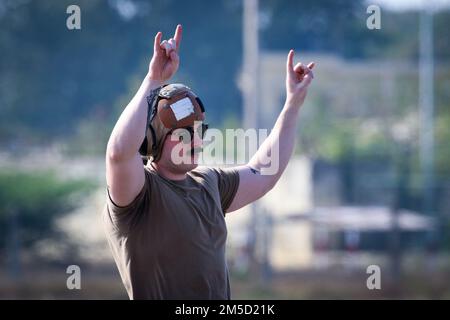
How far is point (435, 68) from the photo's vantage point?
25500 mm

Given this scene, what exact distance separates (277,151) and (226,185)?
340 mm

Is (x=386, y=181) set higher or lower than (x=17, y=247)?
higher

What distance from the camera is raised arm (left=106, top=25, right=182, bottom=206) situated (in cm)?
322

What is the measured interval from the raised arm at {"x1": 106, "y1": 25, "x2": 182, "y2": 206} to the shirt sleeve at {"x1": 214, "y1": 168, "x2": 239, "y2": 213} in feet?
1.80

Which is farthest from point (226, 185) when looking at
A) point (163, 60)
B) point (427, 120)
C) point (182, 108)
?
point (427, 120)


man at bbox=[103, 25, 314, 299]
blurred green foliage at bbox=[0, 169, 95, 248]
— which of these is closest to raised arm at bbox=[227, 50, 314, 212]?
man at bbox=[103, 25, 314, 299]

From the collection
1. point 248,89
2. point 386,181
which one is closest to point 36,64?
point 248,89

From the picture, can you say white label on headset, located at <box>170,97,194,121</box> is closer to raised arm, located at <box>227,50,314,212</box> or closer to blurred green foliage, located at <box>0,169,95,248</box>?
raised arm, located at <box>227,50,314,212</box>

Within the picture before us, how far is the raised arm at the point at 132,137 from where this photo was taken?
3.22m

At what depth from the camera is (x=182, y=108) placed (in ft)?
11.8

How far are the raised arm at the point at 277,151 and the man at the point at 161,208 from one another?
0.85 ft

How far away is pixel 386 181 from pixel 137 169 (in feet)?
44.5

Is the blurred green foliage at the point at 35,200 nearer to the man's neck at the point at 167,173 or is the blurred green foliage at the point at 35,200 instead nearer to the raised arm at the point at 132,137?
the man's neck at the point at 167,173
